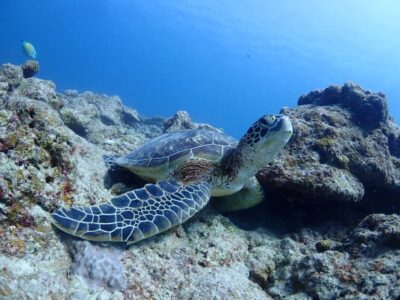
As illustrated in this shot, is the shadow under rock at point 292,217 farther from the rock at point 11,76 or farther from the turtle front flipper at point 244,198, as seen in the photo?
the rock at point 11,76

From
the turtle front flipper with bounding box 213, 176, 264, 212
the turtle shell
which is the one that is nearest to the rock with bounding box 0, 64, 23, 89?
the turtle shell

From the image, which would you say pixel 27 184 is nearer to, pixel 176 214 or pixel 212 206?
pixel 176 214

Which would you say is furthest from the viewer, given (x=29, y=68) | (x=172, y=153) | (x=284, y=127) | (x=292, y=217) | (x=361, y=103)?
(x=29, y=68)

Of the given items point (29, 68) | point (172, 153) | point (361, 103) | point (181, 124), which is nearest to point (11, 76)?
point (29, 68)

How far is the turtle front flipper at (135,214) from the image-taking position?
2.90 meters

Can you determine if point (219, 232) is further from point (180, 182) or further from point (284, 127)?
point (284, 127)

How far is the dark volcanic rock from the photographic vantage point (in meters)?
4.87

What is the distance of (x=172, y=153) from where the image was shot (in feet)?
15.6

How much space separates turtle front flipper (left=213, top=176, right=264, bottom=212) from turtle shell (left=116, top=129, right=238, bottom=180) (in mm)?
668

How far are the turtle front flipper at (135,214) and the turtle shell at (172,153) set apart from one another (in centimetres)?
60

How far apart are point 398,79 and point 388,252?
108 meters

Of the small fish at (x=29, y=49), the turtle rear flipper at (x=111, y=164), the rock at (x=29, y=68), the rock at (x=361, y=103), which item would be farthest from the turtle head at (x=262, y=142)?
the small fish at (x=29, y=49)

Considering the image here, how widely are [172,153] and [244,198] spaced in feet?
4.72

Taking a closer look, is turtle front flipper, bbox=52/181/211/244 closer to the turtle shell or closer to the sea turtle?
the sea turtle
